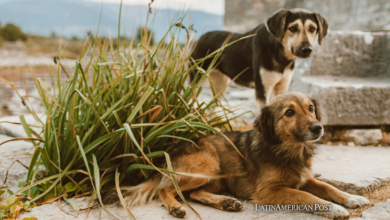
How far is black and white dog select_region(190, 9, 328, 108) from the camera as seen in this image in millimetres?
2777

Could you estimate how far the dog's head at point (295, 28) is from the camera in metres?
2.71

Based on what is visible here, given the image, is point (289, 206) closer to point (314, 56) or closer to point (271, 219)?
point (271, 219)

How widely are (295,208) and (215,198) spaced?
0.54 meters

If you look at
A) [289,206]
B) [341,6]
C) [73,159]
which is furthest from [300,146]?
[341,6]

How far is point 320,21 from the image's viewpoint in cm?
292

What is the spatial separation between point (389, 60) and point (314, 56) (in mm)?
1105

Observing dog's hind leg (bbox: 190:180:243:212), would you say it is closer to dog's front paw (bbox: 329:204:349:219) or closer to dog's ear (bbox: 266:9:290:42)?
dog's front paw (bbox: 329:204:349:219)

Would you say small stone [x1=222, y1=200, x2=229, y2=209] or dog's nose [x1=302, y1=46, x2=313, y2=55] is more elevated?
dog's nose [x1=302, y1=46, x2=313, y2=55]

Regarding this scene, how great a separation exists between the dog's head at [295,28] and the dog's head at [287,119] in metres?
0.78

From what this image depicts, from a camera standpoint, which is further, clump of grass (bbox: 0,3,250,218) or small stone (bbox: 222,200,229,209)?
clump of grass (bbox: 0,3,250,218)

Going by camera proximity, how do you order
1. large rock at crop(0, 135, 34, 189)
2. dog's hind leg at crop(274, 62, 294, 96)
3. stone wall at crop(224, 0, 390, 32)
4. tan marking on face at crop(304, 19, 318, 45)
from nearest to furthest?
large rock at crop(0, 135, 34, 189) < tan marking on face at crop(304, 19, 318, 45) < dog's hind leg at crop(274, 62, 294, 96) < stone wall at crop(224, 0, 390, 32)

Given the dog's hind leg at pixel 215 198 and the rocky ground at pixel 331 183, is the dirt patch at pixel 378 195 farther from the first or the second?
the dog's hind leg at pixel 215 198

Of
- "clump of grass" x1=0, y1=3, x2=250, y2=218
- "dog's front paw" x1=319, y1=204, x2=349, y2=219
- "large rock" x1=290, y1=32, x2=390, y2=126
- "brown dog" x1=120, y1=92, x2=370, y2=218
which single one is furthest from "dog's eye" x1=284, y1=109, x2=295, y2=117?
"large rock" x1=290, y1=32, x2=390, y2=126

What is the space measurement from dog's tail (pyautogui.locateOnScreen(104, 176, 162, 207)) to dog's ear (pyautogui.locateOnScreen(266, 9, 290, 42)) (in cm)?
185
